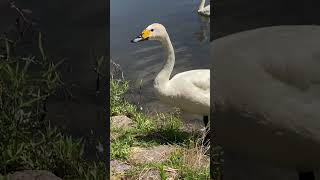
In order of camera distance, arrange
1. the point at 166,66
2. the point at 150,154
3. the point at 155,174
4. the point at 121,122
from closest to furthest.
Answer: the point at 155,174 → the point at 150,154 → the point at 166,66 → the point at 121,122

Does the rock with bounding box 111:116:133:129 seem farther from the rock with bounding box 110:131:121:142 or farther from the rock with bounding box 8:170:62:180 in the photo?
the rock with bounding box 8:170:62:180

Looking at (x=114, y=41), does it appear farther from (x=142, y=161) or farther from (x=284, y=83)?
(x=284, y=83)

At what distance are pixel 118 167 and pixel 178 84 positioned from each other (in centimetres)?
60

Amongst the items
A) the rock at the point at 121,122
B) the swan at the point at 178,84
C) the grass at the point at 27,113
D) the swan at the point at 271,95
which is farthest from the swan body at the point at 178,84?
the grass at the point at 27,113

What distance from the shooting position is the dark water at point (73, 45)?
1.87m

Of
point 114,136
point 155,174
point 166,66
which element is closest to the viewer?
point 155,174

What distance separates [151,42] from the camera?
10.3 ft

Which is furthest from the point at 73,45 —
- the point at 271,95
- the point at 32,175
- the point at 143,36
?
the point at 143,36

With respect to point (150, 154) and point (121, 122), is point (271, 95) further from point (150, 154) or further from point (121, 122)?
point (121, 122)

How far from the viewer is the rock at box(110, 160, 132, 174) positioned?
7.88 feet

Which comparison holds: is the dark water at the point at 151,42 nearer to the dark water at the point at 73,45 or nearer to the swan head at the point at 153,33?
the swan head at the point at 153,33

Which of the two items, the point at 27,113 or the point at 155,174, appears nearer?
the point at 27,113

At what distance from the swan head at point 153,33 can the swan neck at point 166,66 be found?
50mm

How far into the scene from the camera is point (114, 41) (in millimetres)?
2863
